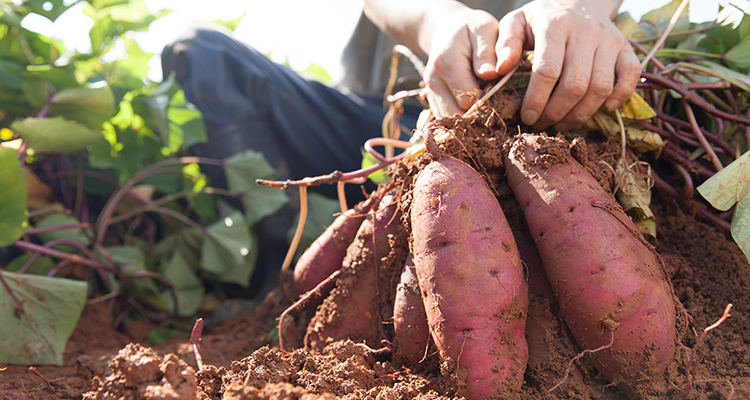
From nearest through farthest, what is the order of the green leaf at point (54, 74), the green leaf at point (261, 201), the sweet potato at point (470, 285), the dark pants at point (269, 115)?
1. the sweet potato at point (470, 285)
2. the green leaf at point (54, 74)
3. the green leaf at point (261, 201)
4. the dark pants at point (269, 115)

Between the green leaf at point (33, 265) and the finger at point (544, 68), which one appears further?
the green leaf at point (33, 265)

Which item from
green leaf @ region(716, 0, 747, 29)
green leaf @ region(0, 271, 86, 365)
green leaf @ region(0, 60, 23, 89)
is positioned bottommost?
green leaf @ region(0, 271, 86, 365)

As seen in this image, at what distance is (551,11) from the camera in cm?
105

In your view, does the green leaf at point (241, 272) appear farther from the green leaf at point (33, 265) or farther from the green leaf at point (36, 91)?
the green leaf at point (36, 91)

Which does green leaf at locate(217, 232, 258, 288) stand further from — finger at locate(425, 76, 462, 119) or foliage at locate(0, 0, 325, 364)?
finger at locate(425, 76, 462, 119)

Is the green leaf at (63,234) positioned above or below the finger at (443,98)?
below

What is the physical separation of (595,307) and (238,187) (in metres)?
1.66

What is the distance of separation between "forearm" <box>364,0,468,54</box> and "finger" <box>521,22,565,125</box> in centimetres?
37

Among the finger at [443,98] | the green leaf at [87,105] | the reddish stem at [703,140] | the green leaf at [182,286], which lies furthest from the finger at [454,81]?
the green leaf at [182,286]

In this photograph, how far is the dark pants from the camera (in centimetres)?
226

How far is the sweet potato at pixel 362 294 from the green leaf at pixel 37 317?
2.34 feet

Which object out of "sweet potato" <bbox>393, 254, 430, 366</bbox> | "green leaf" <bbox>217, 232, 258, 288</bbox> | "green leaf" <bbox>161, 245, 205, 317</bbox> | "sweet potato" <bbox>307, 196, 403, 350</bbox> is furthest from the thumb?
"green leaf" <bbox>161, 245, 205, 317</bbox>

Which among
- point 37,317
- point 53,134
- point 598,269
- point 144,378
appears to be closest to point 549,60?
point 598,269

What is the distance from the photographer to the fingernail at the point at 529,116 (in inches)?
41.1
